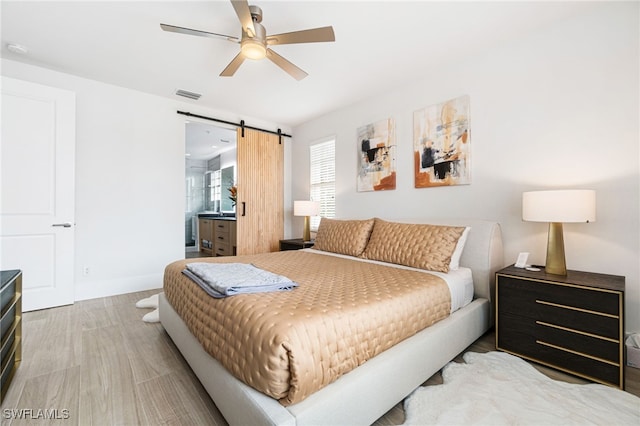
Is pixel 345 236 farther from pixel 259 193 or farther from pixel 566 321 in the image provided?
pixel 259 193

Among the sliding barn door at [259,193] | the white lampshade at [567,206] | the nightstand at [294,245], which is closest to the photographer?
the white lampshade at [567,206]

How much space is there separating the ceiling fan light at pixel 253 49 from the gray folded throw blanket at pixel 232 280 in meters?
1.62

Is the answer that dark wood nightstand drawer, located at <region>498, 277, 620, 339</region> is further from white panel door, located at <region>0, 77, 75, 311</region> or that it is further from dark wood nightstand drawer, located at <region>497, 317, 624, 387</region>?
white panel door, located at <region>0, 77, 75, 311</region>

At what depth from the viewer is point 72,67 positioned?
306 centimetres

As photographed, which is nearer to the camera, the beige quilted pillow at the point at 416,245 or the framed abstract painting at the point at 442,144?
the beige quilted pillow at the point at 416,245

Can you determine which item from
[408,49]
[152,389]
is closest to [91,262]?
[152,389]

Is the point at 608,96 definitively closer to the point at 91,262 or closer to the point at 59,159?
the point at 59,159

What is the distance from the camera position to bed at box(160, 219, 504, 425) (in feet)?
3.60

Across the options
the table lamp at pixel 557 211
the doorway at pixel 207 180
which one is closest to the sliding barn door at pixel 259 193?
the doorway at pixel 207 180

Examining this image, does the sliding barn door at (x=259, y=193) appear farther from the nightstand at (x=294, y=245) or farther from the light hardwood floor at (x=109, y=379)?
the light hardwood floor at (x=109, y=379)

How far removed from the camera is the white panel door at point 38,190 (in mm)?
2791

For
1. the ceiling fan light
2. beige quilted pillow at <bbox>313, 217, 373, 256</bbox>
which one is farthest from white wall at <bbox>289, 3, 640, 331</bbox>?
the ceiling fan light

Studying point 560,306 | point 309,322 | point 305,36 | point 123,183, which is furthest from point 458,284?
point 123,183

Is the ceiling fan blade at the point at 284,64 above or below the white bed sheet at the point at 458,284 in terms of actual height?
above
